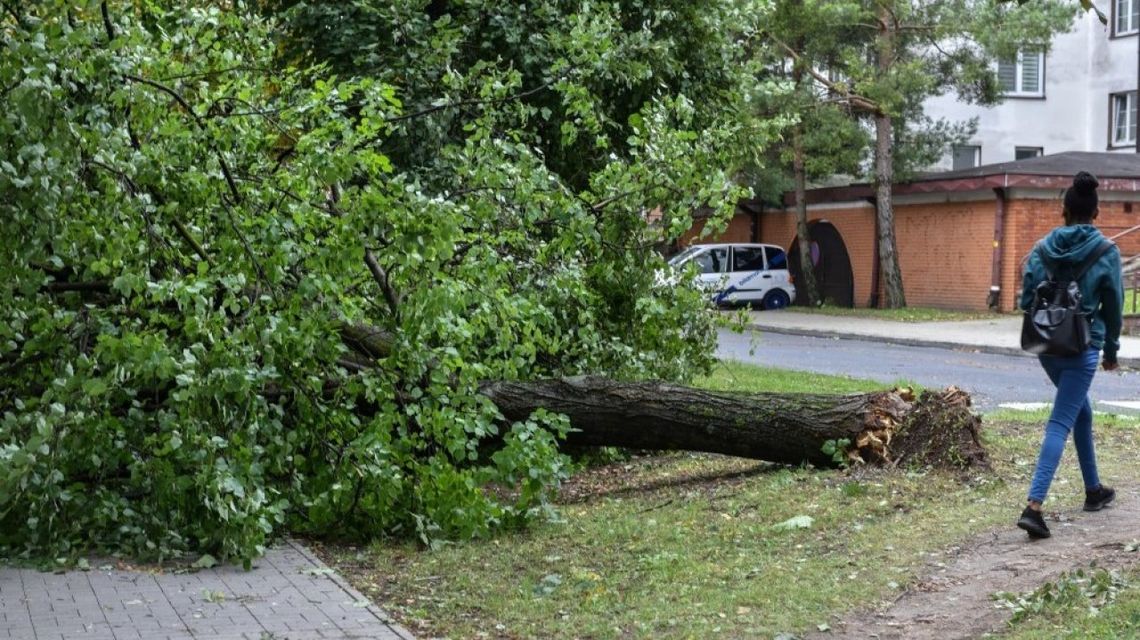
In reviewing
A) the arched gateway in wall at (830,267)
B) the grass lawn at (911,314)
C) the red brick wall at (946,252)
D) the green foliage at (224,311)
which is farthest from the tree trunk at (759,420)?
the arched gateway in wall at (830,267)

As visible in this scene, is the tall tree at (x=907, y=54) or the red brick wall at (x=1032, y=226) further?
the red brick wall at (x=1032, y=226)

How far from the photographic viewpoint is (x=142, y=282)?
6.59 m

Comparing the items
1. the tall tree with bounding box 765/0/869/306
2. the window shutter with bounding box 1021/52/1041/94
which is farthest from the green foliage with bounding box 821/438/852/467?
the window shutter with bounding box 1021/52/1041/94

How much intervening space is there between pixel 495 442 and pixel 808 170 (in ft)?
79.7

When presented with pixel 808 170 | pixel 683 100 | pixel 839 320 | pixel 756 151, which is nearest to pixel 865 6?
pixel 808 170

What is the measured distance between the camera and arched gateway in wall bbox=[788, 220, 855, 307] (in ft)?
122

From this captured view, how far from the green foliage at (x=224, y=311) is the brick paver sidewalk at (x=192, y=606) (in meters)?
0.34

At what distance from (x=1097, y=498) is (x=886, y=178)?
26089 mm

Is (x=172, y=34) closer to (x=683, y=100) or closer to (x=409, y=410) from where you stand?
(x=409, y=410)

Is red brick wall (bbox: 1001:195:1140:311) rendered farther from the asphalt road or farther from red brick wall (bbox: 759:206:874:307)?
the asphalt road

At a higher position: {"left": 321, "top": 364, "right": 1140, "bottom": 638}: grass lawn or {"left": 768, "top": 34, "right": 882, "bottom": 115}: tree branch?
{"left": 768, "top": 34, "right": 882, "bottom": 115}: tree branch

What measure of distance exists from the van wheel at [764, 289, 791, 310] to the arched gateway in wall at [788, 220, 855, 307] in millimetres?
1530

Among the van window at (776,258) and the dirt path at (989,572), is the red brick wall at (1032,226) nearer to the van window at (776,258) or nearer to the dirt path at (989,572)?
the van window at (776,258)

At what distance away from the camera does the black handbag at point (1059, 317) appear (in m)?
6.62
